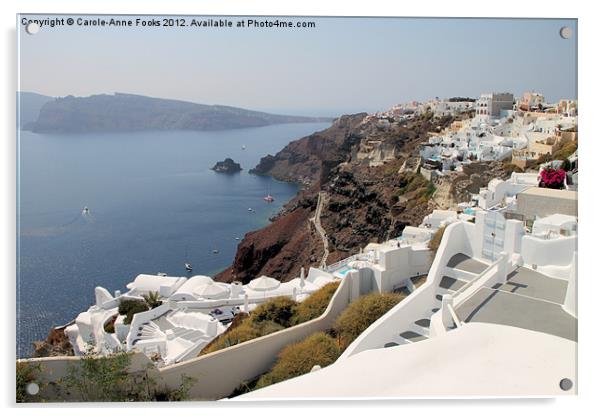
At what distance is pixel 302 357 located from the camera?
4242 millimetres

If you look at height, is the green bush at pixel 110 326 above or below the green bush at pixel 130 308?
below

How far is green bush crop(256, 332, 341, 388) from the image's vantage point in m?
4.17

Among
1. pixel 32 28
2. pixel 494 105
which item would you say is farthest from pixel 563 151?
pixel 494 105

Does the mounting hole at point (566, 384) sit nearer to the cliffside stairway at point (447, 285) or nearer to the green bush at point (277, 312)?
the cliffside stairway at point (447, 285)

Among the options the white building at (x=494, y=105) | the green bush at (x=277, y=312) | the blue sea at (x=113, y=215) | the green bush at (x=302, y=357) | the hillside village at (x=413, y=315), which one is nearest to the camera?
the hillside village at (x=413, y=315)

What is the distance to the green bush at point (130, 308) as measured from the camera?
8.04m

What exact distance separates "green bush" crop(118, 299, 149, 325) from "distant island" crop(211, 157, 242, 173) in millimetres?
26481

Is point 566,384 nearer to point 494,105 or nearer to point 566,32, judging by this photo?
point 566,32

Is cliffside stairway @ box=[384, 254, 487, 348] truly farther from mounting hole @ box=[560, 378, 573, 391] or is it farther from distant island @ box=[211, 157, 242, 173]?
distant island @ box=[211, 157, 242, 173]

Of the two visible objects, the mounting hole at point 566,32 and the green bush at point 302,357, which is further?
the green bush at point 302,357

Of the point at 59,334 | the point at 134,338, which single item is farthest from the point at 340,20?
the point at 59,334

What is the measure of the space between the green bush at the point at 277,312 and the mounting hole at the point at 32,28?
346 cm

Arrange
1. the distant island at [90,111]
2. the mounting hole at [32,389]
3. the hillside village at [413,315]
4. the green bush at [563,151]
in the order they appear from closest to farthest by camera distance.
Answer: the hillside village at [413,315] < the mounting hole at [32,389] < the distant island at [90,111] < the green bush at [563,151]

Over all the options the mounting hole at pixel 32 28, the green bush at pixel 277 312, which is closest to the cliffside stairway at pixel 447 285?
the green bush at pixel 277 312
